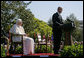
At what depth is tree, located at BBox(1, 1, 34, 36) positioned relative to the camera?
16.7m

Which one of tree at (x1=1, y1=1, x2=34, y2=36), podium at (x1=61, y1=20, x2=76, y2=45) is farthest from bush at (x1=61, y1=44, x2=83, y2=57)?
tree at (x1=1, y1=1, x2=34, y2=36)

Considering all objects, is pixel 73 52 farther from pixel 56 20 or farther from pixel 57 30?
pixel 56 20

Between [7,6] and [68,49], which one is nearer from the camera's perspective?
[68,49]

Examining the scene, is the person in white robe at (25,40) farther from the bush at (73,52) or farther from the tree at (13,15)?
the tree at (13,15)

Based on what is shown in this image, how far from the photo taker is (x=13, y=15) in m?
17.3

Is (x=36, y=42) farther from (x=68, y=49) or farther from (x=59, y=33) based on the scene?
(x=68, y=49)

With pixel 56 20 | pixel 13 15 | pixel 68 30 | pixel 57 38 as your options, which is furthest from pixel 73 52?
pixel 13 15

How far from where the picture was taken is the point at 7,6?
16.9 metres

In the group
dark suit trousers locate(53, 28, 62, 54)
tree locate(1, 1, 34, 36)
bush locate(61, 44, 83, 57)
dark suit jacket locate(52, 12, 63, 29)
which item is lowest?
bush locate(61, 44, 83, 57)

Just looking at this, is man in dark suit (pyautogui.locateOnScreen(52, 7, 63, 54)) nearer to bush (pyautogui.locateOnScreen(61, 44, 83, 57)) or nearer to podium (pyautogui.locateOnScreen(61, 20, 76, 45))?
podium (pyautogui.locateOnScreen(61, 20, 76, 45))

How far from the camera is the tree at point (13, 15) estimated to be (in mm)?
16672

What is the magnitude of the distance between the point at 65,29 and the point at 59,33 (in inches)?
18.0

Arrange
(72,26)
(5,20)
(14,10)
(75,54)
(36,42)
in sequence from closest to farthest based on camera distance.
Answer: (75,54)
(72,26)
(36,42)
(5,20)
(14,10)

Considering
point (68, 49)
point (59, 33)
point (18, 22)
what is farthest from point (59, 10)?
point (68, 49)
